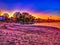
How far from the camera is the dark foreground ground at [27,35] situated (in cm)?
171

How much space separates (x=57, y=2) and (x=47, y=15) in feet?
0.78

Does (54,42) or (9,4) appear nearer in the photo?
(54,42)

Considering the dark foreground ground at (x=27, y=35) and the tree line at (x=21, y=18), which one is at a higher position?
the tree line at (x=21, y=18)

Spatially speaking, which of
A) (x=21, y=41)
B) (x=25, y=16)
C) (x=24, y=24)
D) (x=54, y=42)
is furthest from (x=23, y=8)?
(x=54, y=42)

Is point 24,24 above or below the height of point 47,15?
below

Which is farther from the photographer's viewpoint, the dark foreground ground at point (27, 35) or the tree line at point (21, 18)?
the tree line at point (21, 18)

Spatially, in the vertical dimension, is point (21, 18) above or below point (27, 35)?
above

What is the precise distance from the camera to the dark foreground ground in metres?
1.71

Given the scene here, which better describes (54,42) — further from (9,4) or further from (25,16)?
(9,4)

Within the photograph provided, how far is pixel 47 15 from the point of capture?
1.86 m

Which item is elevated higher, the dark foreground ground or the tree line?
the tree line

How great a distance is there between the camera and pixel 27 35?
1.77 meters

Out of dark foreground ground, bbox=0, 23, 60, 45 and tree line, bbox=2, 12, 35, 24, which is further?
tree line, bbox=2, 12, 35, 24

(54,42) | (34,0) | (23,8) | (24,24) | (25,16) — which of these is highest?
(34,0)
